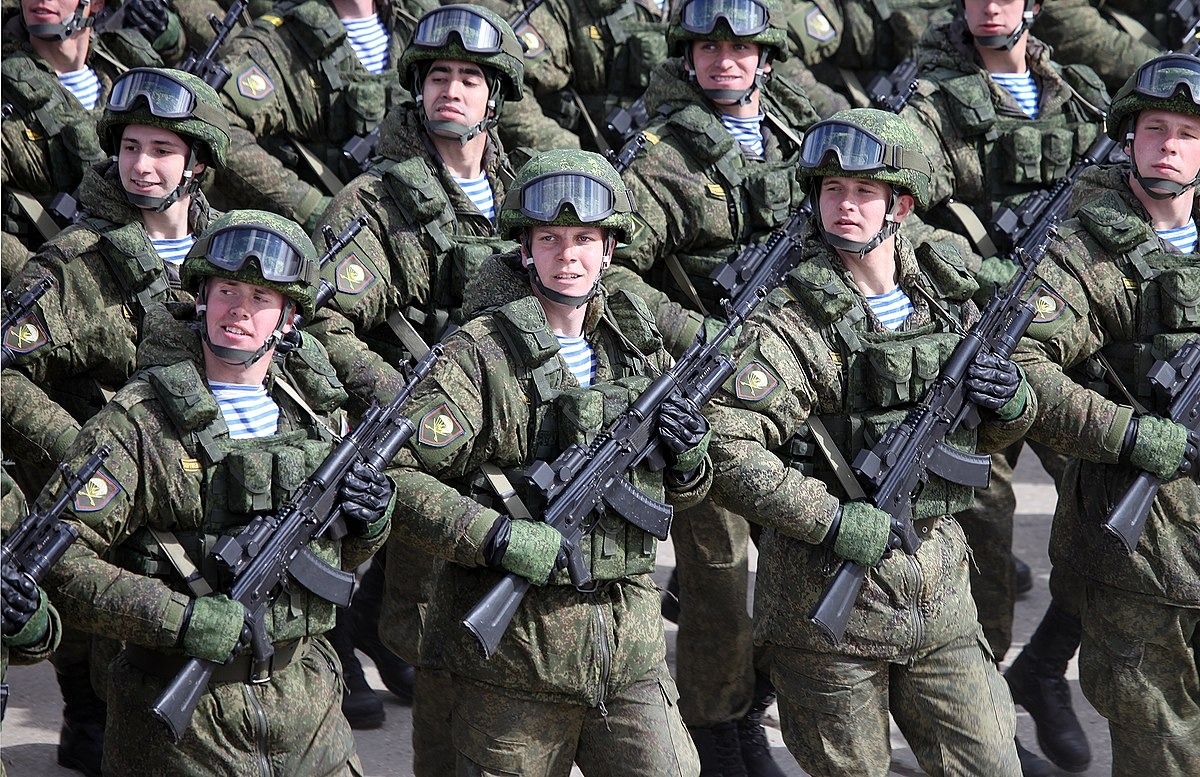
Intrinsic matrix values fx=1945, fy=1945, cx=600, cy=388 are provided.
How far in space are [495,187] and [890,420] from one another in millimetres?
2470

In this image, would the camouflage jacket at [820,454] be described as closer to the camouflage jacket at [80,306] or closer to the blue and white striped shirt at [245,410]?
the blue and white striped shirt at [245,410]

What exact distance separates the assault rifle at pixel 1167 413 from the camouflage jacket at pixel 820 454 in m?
0.65

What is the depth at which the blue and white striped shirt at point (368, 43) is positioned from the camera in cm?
1038

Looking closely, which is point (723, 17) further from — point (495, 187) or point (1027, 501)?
point (1027, 501)

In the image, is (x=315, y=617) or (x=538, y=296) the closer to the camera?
(x=315, y=617)

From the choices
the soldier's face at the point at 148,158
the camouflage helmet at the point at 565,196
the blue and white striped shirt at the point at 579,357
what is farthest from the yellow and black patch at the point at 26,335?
the blue and white striped shirt at the point at 579,357

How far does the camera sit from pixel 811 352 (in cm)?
766

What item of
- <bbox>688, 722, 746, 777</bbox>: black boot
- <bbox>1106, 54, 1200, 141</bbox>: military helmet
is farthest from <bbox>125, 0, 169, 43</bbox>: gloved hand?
<bbox>1106, 54, 1200, 141</bbox>: military helmet

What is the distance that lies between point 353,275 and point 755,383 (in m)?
2.10

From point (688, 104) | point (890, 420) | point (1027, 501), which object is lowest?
point (1027, 501)

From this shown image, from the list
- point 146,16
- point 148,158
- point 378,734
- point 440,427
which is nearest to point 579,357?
point 440,427

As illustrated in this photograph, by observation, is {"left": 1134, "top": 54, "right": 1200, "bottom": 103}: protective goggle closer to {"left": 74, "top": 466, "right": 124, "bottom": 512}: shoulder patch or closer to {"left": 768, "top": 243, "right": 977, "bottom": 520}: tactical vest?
{"left": 768, "top": 243, "right": 977, "bottom": 520}: tactical vest

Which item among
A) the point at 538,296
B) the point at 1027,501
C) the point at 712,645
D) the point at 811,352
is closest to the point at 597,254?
the point at 538,296

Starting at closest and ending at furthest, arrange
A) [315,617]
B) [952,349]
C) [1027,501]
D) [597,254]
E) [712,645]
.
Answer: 1. [315,617]
2. [597,254]
3. [952,349]
4. [712,645]
5. [1027,501]
